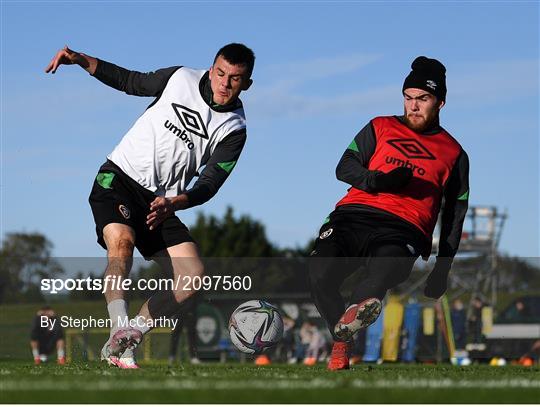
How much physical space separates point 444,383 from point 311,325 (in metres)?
17.6

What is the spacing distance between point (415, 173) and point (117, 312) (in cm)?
276

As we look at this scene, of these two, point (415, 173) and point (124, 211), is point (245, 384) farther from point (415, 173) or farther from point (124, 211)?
point (415, 173)

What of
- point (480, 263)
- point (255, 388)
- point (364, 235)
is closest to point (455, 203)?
point (364, 235)

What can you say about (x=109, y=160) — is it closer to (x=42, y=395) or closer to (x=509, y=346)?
(x=42, y=395)

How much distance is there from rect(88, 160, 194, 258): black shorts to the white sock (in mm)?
660

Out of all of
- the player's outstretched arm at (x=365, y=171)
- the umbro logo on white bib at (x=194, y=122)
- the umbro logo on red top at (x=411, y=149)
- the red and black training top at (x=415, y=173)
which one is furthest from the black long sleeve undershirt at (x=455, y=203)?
the umbro logo on white bib at (x=194, y=122)

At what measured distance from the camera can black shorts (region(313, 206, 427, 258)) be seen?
32.4ft

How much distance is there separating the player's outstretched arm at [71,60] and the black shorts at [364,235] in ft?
8.33

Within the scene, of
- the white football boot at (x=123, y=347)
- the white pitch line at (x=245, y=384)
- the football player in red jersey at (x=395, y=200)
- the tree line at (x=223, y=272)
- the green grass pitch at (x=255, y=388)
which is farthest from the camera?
the tree line at (x=223, y=272)

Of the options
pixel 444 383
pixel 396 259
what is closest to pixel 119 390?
pixel 444 383

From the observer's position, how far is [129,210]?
10.1 m

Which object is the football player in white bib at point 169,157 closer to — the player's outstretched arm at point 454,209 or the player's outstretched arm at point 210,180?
→ the player's outstretched arm at point 210,180

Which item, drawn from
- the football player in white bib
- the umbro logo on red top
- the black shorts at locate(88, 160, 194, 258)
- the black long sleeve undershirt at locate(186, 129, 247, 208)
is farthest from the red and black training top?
the black shorts at locate(88, 160, 194, 258)

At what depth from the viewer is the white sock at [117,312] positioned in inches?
376
